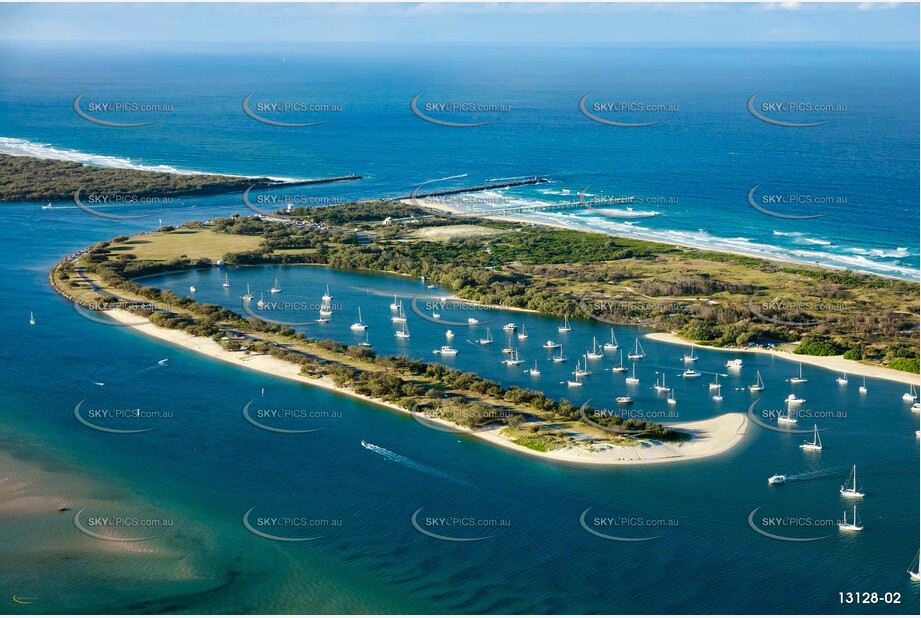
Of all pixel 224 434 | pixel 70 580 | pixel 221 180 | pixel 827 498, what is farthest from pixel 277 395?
pixel 221 180

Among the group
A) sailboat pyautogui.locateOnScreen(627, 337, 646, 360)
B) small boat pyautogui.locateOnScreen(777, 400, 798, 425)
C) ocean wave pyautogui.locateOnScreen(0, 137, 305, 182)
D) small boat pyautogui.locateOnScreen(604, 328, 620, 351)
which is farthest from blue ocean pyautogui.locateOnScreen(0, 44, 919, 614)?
ocean wave pyautogui.locateOnScreen(0, 137, 305, 182)

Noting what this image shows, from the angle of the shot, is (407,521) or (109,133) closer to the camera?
(407,521)

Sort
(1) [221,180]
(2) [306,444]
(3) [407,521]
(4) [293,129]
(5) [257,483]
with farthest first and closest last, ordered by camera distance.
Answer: (4) [293,129] < (1) [221,180] < (2) [306,444] < (5) [257,483] < (3) [407,521]

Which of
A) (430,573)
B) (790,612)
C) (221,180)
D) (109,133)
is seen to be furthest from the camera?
(109,133)

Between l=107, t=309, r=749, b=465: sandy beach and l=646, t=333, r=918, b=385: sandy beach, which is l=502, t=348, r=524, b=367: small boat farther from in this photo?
l=646, t=333, r=918, b=385: sandy beach

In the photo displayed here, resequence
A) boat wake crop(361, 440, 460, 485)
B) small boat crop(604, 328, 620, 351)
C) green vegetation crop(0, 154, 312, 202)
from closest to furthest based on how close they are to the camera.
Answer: boat wake crop(361, 440, 460, 485) < small boat crop(604, 328, 620, 351) < green vegetation crop(0, 154, 312, 202)

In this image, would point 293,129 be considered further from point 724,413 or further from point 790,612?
point 790,612

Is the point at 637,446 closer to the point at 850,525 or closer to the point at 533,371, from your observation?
the point at 850,525

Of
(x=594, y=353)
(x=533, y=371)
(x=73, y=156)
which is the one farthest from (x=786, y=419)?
(x=73, y=156)
